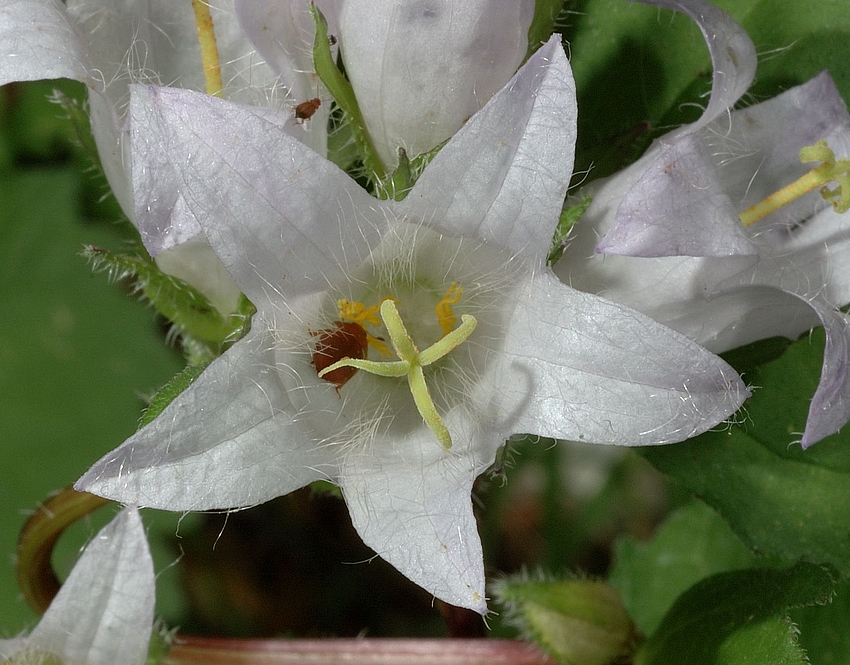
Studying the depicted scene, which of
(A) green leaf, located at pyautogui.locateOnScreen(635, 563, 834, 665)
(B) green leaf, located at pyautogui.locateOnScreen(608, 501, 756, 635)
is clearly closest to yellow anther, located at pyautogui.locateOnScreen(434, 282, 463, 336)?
(A) green leaf, located at pyautogui.locateOnScreen(635, 563, 834, 665)

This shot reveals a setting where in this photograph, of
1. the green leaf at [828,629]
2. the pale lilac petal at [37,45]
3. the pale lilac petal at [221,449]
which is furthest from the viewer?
the green leaf at [828,629]

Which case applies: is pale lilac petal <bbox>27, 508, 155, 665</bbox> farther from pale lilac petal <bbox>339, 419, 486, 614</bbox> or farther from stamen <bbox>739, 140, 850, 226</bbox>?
stamen <bbox>739, 140, 850, 226</bbox>

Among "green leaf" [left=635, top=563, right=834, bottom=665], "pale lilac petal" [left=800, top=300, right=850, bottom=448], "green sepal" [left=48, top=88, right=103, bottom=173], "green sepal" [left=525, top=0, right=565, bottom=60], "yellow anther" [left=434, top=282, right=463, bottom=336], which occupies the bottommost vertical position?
"green leaf" [left=635, top=563, right=834, bottom=665]

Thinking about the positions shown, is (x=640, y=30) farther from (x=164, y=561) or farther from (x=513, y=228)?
(x=164, y=561)

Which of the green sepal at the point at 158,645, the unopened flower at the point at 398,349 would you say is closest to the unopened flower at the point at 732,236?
the unopened flower at the point at 398,349

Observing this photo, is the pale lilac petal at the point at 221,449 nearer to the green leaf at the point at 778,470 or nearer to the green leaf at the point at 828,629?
the green leaf at the point at 778,470
